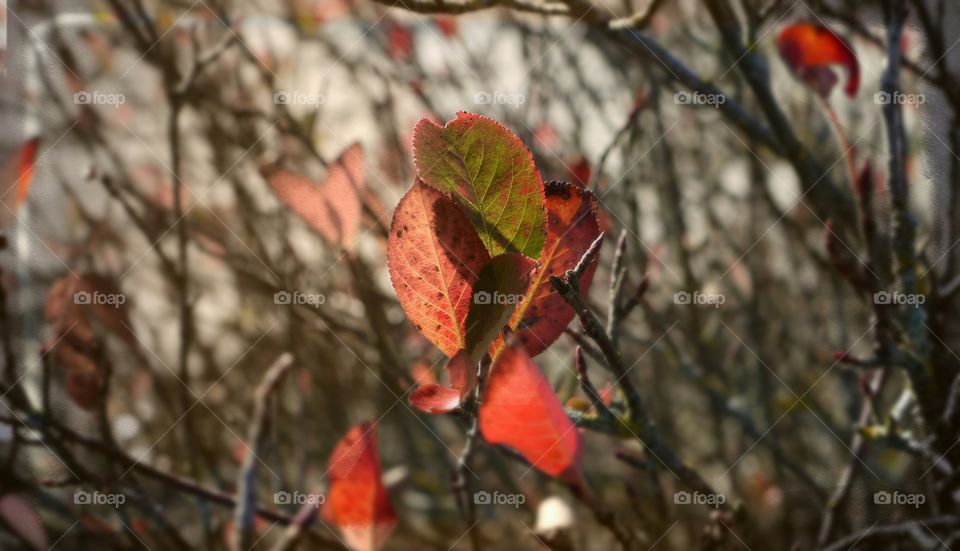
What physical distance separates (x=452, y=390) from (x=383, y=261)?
1.13 metres

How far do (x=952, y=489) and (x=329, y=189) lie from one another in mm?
944

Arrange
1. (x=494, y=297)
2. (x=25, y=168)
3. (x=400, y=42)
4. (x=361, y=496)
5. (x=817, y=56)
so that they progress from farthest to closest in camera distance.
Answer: (x=400, y=42) < (x=25, y=168) < (x=817, y=56) < (x=361, y=496) < (x=494, y=297)

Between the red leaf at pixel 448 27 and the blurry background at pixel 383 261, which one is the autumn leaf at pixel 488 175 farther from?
the red leaf at pixel 448 27

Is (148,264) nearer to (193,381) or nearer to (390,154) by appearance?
(193,381)

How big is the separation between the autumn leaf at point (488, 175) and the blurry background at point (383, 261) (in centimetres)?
47

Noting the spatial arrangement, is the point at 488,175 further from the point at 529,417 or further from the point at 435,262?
the point at 529,417

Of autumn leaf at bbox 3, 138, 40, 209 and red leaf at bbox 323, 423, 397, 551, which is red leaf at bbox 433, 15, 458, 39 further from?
red leaf at bbox 323, 423, 397, 551

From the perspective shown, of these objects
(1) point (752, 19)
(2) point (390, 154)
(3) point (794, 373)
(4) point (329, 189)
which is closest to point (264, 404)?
(4) point (329, 189)

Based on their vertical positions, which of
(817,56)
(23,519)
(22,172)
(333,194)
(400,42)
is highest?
(400,42)

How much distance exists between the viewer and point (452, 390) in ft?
1.99

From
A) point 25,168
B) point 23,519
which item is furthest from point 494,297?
point 25,168

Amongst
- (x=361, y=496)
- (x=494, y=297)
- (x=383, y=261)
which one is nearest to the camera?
(x=494, y=297)

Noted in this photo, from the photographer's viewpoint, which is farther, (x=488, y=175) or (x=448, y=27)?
(x=448, y=27)

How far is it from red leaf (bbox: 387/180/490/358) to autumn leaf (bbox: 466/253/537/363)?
0.01 meters
